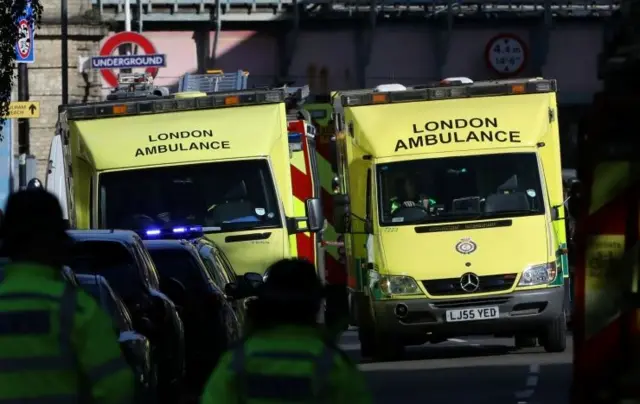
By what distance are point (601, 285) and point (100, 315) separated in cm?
175

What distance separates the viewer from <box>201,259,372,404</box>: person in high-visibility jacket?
5.74m

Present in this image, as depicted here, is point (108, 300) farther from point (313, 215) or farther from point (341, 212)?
point (313, 215)

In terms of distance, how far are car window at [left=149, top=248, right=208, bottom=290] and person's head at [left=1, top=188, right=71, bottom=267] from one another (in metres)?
8.49

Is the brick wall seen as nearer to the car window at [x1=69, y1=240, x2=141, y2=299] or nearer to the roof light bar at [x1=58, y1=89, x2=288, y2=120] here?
the roof light bar at [x1=58, y1=89, x2=288, y2=120]

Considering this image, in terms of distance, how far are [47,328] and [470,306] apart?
1275 centimetres

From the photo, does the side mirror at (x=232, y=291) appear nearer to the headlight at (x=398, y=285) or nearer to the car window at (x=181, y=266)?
the car window at (x=181, y=266)

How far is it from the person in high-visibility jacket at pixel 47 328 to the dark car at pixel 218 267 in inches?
354

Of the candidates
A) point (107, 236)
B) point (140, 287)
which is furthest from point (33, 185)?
point (140, 287)

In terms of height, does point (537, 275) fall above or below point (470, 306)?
above

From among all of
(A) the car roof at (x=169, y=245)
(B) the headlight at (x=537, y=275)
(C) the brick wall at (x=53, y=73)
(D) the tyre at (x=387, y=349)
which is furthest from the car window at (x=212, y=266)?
(C) the brick wall at (x=53, y=73)

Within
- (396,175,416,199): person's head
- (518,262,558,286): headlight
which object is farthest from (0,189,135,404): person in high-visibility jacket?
(396,175,416,199): person's head

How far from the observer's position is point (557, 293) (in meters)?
18.7

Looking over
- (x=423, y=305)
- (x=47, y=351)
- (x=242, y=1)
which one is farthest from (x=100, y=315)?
(x=242, y=1)

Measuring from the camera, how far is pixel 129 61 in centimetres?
2970
